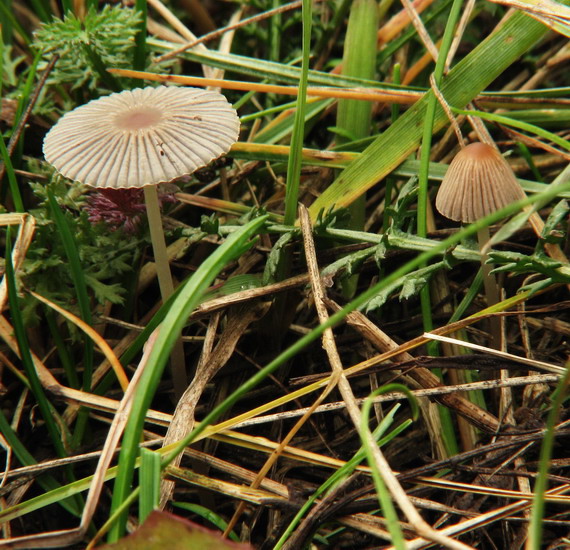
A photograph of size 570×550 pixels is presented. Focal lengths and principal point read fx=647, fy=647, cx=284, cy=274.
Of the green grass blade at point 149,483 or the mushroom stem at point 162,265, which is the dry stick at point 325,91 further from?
the green grass blade at point 149,483

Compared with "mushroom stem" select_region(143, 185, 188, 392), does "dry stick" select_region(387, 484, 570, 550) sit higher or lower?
lower

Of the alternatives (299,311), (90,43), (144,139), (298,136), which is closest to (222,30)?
(90,43)

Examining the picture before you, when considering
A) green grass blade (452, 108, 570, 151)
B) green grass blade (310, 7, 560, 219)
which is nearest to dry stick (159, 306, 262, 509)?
green grass blade (310, 7, 560, 219)

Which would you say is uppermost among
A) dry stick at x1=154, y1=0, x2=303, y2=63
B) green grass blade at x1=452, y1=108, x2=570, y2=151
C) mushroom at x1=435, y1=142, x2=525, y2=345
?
dry stick at x1=154, y1=0, x2=303, y2=63

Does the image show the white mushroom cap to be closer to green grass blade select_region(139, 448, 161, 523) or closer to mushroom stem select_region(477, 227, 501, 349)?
green grass blade select_region(139, 448, 161, 523)

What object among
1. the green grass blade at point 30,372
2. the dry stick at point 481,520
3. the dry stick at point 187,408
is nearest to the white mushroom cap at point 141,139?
the green grass blade at point 30,372

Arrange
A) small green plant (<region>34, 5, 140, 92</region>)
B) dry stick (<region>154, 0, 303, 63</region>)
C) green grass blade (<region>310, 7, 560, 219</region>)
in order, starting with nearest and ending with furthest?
green grass blade (<region>310, 7, 560, 219</region>)
small green plant (<region>34, 5, 140, 92</region>)
dry stick (<region>154, 0, 303, 63</region>)

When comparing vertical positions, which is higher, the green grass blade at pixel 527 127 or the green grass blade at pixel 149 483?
the green grass blade at pixel 527 127

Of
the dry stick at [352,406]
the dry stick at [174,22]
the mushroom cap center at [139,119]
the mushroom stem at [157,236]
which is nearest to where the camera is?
the dry stick at [352,406]

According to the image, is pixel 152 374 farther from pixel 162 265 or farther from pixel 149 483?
pixel 162 265
